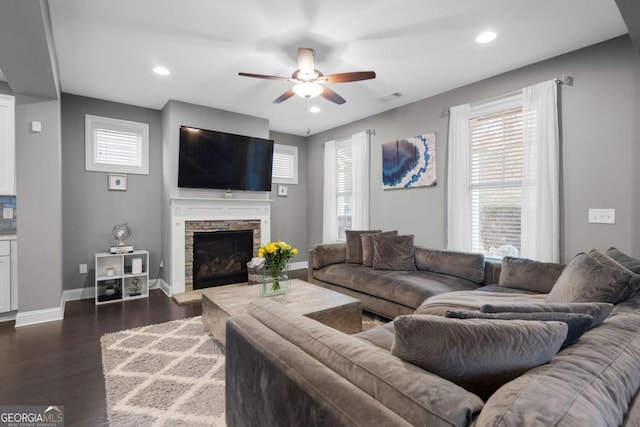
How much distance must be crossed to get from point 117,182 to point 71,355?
8.37 feet

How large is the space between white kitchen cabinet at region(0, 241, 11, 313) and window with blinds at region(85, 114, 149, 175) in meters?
1.34

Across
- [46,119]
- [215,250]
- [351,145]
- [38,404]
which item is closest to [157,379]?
[38,404]

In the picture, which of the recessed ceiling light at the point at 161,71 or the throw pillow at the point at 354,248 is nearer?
the recessed ceiling light at the point at 161,71

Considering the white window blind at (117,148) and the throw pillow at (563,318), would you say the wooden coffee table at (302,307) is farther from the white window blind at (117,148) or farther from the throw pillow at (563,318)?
the white window blind at (117,148)

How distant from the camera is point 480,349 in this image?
0.84m

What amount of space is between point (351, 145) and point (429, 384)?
480cm

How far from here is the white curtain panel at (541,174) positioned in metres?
2.94

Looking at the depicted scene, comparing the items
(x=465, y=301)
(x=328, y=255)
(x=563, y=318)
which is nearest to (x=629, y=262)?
(x=465, y=301)

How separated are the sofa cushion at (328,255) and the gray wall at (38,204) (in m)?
2.88

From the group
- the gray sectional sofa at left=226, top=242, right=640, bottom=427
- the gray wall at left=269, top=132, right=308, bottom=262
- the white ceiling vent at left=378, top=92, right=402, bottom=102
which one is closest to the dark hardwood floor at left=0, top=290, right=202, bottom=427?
the gray sectional sofa at left=226, top=242, right=640, bottom=427

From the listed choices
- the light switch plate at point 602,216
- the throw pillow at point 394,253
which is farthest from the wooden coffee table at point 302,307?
the light switch plate at point 602,216

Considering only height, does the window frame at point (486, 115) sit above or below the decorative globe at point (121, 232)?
above

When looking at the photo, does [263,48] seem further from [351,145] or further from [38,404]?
[38,404]

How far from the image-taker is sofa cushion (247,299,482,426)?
699 millimetres
